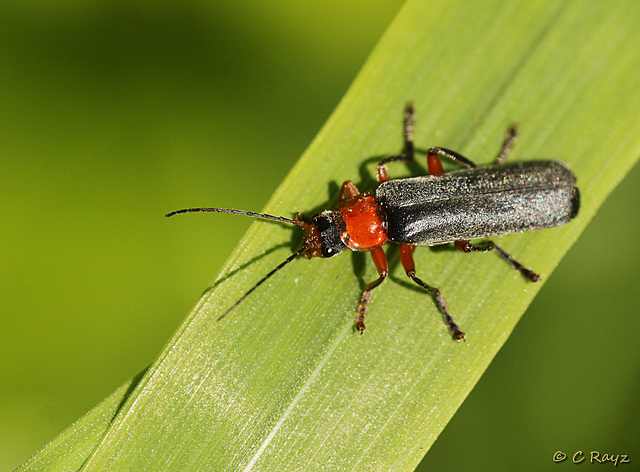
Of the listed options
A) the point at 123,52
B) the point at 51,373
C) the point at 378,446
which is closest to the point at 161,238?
the point at 51,373

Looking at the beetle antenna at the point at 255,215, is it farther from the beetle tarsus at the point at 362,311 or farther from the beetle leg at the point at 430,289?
the beetle leg at the point at 430,289

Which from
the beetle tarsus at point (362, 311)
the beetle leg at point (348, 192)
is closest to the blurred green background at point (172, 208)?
the beetle leg at point (348, 192)

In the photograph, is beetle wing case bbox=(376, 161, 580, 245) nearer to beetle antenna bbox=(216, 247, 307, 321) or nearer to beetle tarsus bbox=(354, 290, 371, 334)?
beetle tarsus bbox=(354, 290, 371, 334)

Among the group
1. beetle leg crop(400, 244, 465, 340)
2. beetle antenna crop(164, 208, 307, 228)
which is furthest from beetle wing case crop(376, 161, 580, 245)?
beetle antenna crop(164, 208, 307, 228)

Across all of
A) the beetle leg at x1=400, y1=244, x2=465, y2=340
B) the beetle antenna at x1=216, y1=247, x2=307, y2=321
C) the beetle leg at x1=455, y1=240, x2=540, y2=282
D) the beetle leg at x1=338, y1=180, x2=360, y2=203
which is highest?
the beetle leg at x1=455, y1=240, x2=540, y2=282

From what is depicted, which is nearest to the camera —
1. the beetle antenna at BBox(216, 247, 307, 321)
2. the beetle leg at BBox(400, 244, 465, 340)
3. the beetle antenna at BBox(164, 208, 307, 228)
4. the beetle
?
the beetle antenna at BBox(216, 247, 307, 321)

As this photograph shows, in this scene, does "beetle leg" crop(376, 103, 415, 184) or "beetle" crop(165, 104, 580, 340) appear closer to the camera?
"beetle" crop(165, 104, 580, 340)
